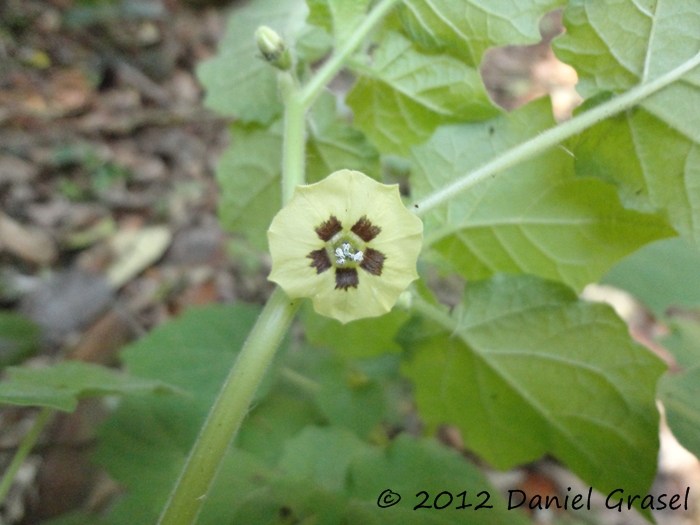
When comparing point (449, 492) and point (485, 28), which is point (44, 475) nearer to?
point (449, 492)

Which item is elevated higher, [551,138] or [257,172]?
[257,172]

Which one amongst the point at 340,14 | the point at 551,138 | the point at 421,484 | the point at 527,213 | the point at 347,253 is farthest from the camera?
the point at 421,484

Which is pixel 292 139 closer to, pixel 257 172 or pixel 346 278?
pixel 346 278

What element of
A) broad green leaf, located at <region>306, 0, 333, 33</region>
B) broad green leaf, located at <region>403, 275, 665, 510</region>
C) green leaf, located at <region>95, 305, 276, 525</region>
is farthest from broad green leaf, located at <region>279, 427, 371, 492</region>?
broad green leaf, located at <region>306, 0, 333, 33</region>

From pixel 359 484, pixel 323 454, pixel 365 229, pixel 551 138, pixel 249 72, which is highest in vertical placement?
pixel 249 72

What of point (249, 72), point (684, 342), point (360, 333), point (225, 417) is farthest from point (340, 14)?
point (684, 342)

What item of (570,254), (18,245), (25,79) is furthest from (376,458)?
(25,79)

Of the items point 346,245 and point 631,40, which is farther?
point 631,40
